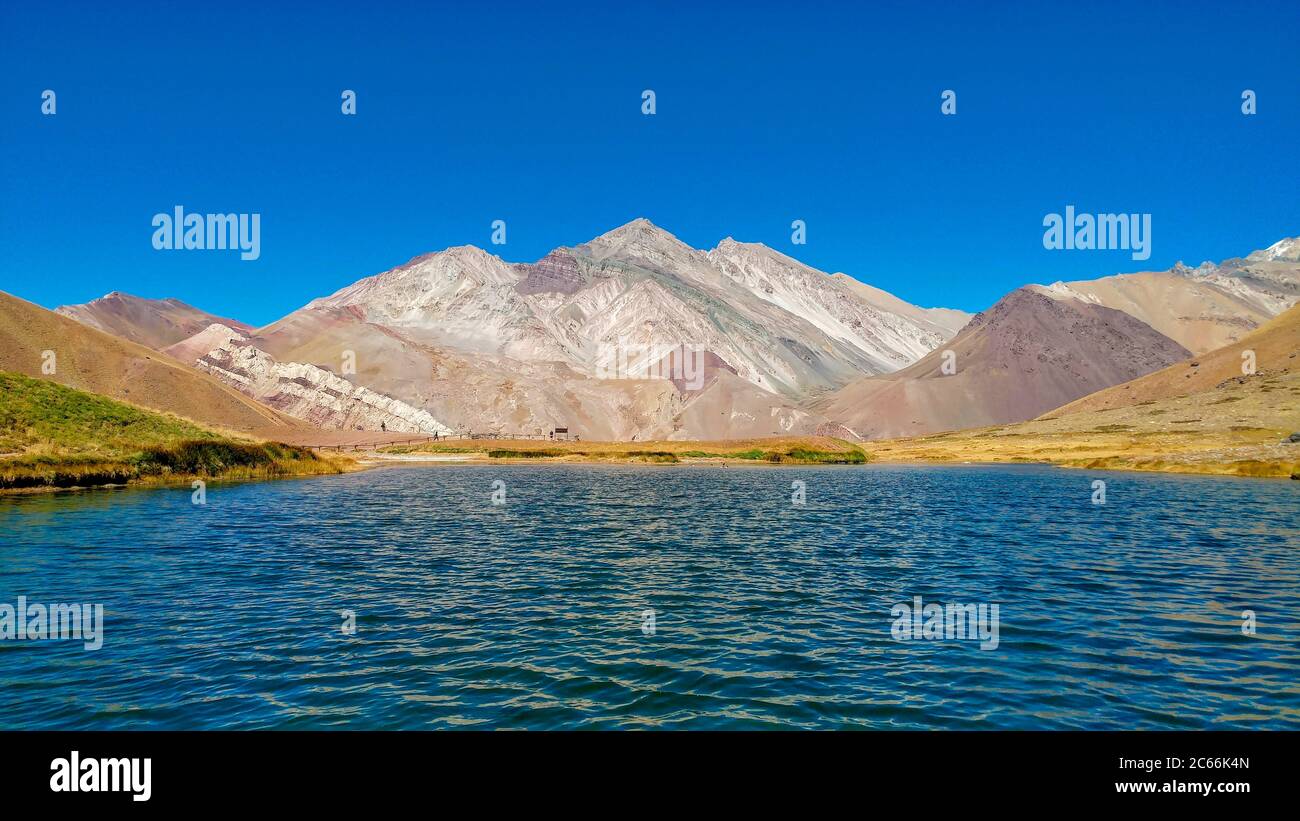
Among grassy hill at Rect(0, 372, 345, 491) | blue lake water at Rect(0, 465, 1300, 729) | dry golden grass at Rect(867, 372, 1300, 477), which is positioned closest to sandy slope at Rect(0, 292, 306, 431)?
grassy hill at Rect(0, 372, 345, 491)

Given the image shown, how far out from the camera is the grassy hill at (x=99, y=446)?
51.2 m

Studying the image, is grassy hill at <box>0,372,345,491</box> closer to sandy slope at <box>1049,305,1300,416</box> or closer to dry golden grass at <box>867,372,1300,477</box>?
dry golden grass at <box>867,372,1300,477</box>

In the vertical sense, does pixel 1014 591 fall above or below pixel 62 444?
below

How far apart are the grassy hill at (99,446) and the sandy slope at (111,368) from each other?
4813 centimetres

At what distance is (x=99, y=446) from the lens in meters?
58.8

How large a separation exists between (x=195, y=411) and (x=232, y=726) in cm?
14615

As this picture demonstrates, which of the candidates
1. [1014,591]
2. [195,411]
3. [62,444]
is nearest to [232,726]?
[1014,591]

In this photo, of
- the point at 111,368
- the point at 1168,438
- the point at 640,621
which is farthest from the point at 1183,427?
the point at 111,368

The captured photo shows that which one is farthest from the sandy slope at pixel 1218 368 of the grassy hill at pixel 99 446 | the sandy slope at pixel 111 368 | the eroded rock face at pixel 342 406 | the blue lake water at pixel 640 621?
the sandy slope at pixel 111 368

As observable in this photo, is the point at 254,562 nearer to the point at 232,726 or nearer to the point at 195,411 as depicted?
the point at 232,726

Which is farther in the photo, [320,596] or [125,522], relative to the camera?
[125,522]

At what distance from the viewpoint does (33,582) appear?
22.2 m

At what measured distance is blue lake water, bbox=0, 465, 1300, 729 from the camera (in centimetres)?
1283

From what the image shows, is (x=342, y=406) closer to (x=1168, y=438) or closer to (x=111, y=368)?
(x=111, y=368)
